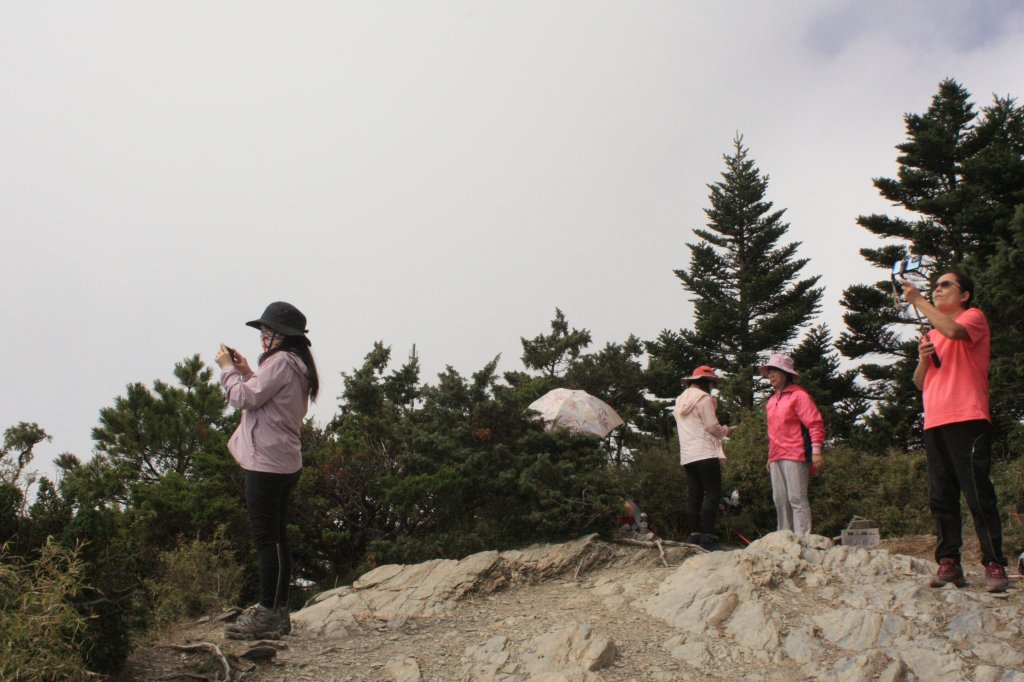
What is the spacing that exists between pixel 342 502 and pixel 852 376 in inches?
649

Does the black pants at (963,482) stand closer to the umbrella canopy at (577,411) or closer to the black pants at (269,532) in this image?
the black pants at (269,532)

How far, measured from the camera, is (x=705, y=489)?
7.34 metres

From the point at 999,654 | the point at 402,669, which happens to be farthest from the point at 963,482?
the point at 402,669

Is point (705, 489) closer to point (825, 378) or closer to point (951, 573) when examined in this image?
point (951, 573)

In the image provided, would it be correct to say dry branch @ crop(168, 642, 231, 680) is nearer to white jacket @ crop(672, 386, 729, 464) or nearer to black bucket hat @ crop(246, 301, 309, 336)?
black bucket hat @ crop(246, 301, 309, 336)

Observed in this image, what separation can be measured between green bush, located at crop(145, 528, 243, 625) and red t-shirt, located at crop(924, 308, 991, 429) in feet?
17.7

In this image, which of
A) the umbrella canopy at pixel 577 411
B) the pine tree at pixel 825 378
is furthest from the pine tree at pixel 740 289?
the umbrella canopy at pixel 577 411

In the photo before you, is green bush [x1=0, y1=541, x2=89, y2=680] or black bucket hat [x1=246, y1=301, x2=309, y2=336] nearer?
green bush [x1=0, y1=541, x2=89, y2=680]

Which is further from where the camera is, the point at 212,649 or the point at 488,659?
the point at 488,659

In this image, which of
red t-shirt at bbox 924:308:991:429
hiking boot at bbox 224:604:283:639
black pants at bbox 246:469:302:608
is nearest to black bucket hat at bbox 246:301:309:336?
black pants at bbox 246:469:302:608

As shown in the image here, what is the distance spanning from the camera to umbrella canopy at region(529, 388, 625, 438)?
33.5 feet

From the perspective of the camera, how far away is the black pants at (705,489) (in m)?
7.27

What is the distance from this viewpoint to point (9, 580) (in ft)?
11.8

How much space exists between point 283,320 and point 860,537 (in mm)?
5385
